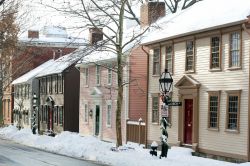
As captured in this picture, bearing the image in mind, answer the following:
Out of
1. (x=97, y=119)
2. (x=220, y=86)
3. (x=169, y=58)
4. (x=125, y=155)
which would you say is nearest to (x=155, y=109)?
(x=169, y=58)

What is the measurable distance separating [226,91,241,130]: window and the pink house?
42.7 ft

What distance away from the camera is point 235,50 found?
76.3 ft

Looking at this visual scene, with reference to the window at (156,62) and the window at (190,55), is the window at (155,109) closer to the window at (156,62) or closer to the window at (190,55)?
the window at (156,62)

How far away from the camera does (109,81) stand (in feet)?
132

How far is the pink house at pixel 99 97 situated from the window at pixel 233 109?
13.0m

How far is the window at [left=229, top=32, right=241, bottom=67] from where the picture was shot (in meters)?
23.0

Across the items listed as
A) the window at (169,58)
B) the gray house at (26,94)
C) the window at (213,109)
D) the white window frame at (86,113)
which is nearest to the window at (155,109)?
the window at (169,58)

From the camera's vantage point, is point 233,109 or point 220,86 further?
point 220,86

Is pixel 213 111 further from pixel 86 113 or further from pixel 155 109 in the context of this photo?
pixel 86 113

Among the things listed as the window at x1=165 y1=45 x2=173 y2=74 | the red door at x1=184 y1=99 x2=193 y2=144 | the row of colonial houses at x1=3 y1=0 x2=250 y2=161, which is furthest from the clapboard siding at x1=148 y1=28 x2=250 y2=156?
the red door at x1=184 y1=99 x2=193 y2=144

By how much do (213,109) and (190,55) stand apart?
11.4 feet

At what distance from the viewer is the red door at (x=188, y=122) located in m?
27.0

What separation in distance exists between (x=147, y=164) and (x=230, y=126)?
14.1 feet

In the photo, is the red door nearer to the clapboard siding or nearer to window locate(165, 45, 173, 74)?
the clapboard siding
